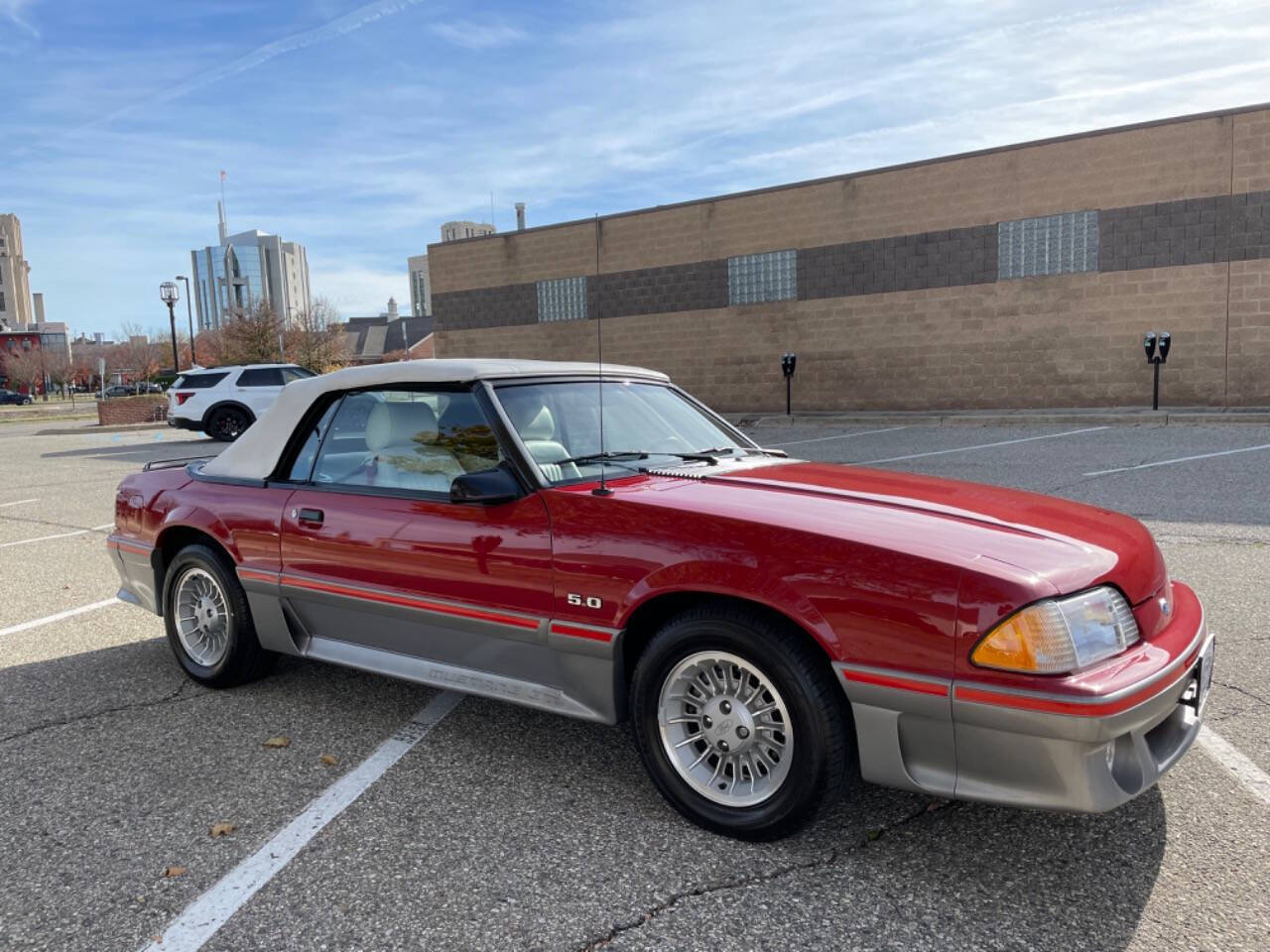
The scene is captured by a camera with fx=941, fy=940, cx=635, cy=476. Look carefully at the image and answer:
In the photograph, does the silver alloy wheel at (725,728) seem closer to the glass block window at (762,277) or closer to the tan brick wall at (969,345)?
the tan brick wall at (969,345)

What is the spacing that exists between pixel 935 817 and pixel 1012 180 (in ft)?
62.5

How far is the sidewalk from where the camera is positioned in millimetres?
15562

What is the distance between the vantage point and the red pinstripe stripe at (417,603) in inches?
127

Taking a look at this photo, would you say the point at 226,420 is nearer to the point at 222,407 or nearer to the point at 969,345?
the point at 222,407

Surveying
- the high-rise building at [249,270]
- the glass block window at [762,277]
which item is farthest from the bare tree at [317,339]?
the high-rise building at [249,270]

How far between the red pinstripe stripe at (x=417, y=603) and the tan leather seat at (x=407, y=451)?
417 millimetres

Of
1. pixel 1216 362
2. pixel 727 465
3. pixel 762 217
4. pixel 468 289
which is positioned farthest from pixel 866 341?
pixel 727 465

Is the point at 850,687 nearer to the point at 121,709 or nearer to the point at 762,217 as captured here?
the point at 121,709

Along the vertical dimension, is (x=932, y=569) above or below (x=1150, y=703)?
above

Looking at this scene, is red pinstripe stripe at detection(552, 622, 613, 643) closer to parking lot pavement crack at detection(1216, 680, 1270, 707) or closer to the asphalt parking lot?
the asphalt parking lot

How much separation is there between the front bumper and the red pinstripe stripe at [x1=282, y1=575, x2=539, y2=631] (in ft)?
3.88

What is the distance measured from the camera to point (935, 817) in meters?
2.96

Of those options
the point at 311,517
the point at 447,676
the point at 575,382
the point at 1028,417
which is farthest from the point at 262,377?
the point at 447,676

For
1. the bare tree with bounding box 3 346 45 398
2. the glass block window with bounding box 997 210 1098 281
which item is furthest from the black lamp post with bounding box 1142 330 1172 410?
the bare tree with bounding box 3 346 45 398
